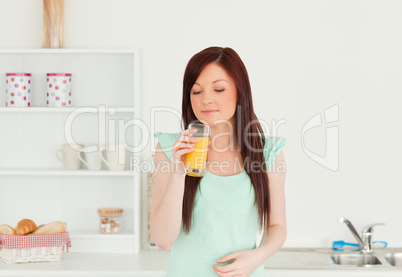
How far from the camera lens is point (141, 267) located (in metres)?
2.33

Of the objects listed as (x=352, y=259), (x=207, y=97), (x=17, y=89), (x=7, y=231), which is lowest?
(x=352, y=259)

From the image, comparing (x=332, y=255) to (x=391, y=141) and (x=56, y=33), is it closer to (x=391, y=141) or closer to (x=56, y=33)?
(x=391, y=141)

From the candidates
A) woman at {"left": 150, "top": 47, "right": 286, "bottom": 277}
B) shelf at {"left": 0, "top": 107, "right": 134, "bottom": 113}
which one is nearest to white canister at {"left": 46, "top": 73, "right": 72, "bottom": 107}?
shelf at {"left": 0, "top": 107, "right": 134, "bottom": 113}

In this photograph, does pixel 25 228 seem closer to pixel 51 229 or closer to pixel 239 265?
pixel 51 229

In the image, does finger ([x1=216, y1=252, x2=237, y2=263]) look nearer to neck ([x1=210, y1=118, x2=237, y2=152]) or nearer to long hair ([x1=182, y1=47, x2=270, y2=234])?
long hair ([x1=182, y1=47, x2=270, y2=234])

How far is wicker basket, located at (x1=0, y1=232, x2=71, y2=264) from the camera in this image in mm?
2375

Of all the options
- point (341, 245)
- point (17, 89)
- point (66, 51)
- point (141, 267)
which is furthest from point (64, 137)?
point (341, 245)

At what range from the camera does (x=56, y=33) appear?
2639 millimetres

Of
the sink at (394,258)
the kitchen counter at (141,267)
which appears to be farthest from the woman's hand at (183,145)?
the sink at (394,258)

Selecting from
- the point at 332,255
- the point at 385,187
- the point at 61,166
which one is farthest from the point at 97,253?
the point at 385,187

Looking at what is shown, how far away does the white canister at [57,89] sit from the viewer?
2.60 meters

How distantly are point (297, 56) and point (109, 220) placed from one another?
1134 mm

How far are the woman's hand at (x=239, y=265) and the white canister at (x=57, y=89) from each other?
1.46 metres

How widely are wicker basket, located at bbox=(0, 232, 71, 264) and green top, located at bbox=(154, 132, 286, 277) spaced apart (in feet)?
3.51
